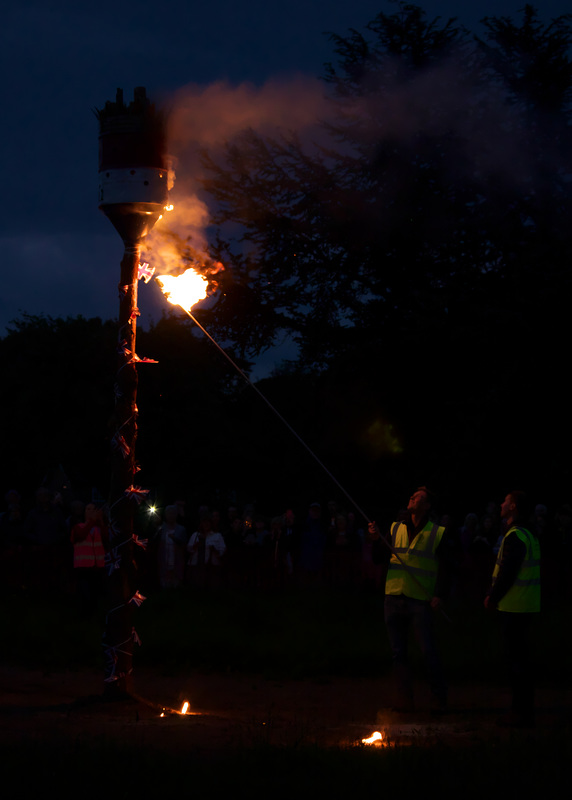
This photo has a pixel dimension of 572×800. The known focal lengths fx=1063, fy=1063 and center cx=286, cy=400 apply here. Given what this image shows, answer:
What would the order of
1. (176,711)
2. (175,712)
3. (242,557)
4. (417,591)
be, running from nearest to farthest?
(175,712)
(176,711)
(417,591)
(242,557)

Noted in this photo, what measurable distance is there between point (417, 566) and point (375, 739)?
204 cm

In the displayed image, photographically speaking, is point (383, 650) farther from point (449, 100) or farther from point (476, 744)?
point (449, 100)

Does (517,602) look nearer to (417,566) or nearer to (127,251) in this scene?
(417,566)

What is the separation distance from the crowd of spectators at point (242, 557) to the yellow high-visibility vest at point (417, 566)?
282 inches

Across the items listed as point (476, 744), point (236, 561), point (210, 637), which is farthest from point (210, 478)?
point (476, 744)

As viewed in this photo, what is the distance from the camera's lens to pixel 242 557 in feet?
57.7

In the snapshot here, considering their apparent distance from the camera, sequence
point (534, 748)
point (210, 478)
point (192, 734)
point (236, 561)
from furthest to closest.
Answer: point (210, 478)
point (236, 561)
point (192, 734)
point (534, 748)

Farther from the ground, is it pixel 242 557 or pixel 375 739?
pixel 242 557

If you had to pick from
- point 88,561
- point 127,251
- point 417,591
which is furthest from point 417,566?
point 88,561

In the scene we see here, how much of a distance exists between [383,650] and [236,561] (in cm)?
530

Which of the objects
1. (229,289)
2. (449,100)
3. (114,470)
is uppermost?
(449,100)

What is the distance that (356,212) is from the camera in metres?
26.8

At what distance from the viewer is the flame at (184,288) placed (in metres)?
10.1

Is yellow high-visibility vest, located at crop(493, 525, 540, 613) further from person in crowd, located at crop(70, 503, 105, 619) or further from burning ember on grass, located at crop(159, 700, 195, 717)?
person in crowd, located at crop(70, 503, 105, 619)
